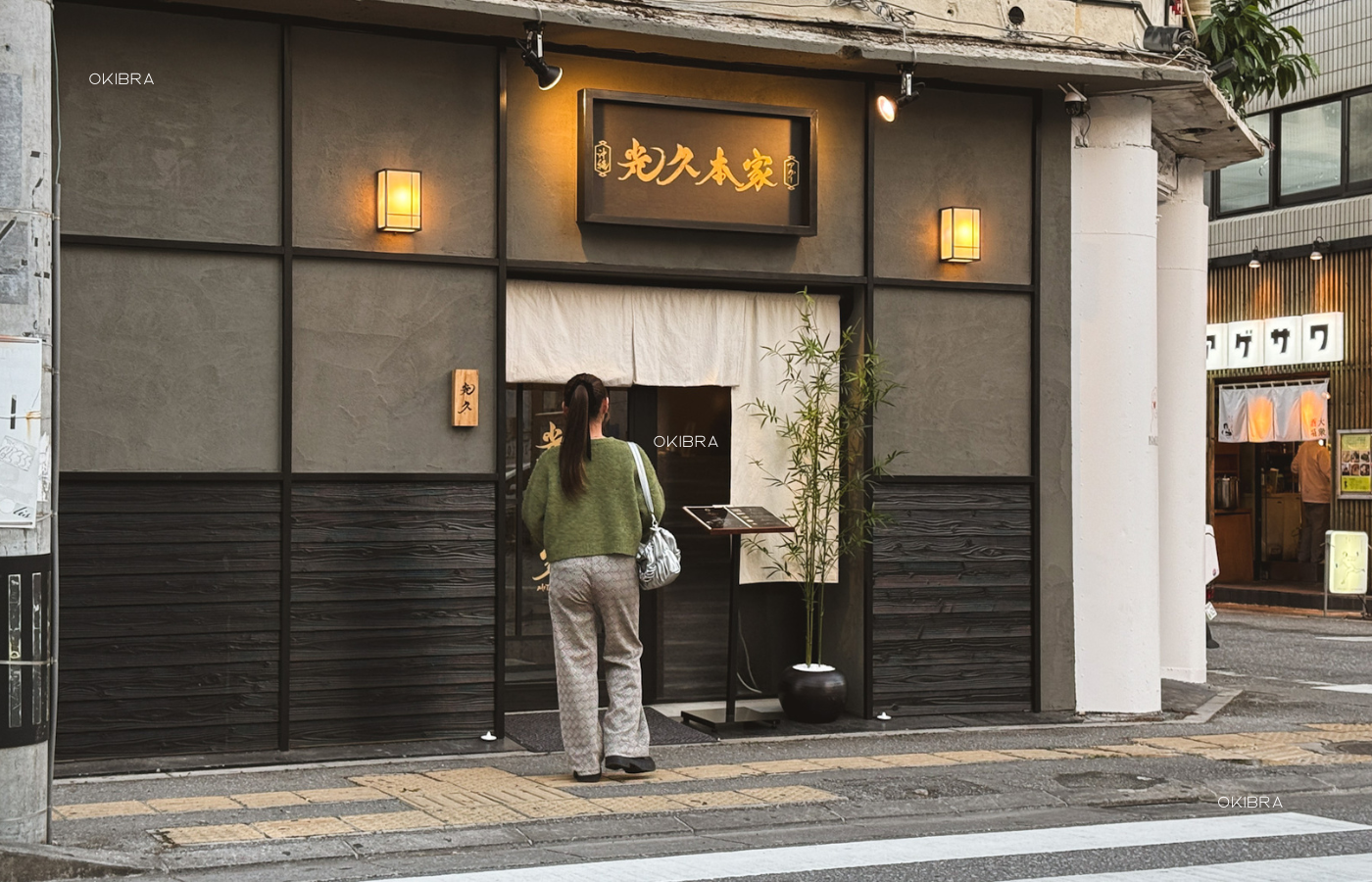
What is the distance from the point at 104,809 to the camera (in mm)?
7172

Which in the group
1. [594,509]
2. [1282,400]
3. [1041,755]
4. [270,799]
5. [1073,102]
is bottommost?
[1041,755]

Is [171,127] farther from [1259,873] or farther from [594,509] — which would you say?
[1259,873]

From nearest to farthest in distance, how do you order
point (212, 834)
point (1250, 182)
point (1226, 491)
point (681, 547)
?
A: point (212, 834) < point (681, 547) < point (1250, 182) < point (1226, 491)

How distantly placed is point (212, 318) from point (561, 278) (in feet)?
7.42

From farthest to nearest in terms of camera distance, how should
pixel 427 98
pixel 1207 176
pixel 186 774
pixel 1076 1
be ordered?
pixel 1207 176 < pixel 1076 1 < pixel 427 98 < pixel 186 774

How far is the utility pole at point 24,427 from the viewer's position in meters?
5.99

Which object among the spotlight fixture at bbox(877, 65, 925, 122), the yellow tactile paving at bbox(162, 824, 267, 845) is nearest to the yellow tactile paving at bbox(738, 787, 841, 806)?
the yellow tactile paving at bbox(162, 824, 267, 845)

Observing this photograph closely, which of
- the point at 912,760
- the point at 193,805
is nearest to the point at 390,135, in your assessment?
the point at 193,805

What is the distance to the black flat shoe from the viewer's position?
805cm

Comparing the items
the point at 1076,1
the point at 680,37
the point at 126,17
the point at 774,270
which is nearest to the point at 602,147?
the point at 680,37

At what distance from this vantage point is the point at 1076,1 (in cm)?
1063

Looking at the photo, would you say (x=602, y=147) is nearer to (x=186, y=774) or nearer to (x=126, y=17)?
(x=126, y=17)

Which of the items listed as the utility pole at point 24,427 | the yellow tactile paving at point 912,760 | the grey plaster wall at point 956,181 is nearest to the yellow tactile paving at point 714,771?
the yellow tactile paving at point 912,760

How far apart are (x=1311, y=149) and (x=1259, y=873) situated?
19183 millimetres
